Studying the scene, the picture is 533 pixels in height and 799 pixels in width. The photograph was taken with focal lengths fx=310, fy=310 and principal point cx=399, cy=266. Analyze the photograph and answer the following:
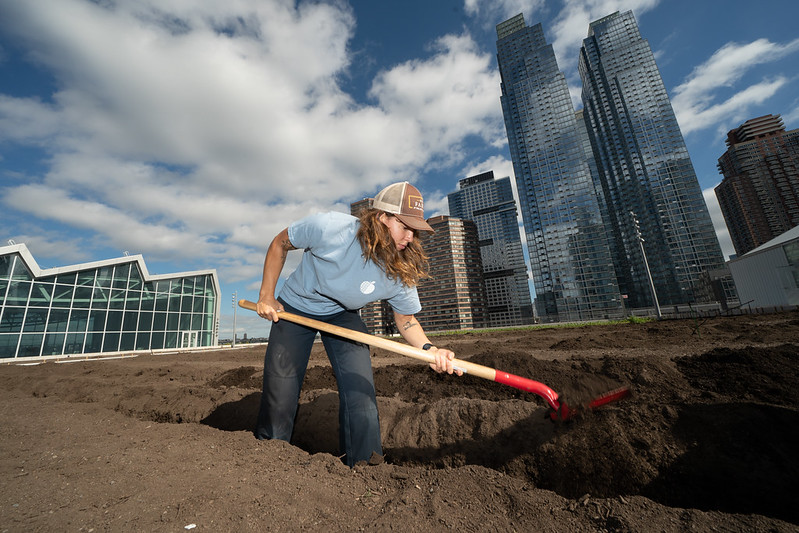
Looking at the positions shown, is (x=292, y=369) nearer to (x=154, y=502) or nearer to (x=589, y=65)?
(x=154, y=502)

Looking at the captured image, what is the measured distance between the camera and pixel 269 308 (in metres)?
2.59

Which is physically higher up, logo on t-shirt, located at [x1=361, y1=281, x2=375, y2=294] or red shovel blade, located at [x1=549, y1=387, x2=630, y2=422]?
logo on t-shirt, located at [x1=361, y1=281, x2=375, y2=294]

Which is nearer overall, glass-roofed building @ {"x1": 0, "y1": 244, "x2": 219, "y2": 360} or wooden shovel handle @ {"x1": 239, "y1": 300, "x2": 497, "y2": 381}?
wooden shovel handle @ {"x1": 239, "y1": 300, "x2": 497, "y2": 381}

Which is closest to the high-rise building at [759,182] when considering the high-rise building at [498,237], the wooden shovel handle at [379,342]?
the high-rise building at [498,237]

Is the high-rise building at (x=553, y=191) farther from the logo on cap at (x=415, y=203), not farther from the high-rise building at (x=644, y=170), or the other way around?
the logo on cap at (x=415, y=203)

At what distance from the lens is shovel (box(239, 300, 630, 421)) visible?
243cm

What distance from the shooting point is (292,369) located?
2.58m

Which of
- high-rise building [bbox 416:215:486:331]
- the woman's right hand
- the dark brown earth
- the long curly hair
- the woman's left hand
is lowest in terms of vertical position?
the dark brown earth

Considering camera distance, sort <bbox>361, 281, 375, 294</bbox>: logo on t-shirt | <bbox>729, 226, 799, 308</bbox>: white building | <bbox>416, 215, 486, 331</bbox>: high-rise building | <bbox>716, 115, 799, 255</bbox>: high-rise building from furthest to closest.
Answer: <bbox>416, 215, 486, 331</bbox>: high-rise building < <bbox>716, 115, 799, 255</bbox>: high-rise building < <bbox>729, 226, 799, 308</bbox>: white building < <bbox>361, 281, 375, 294</bbox>: logo on t-shirt

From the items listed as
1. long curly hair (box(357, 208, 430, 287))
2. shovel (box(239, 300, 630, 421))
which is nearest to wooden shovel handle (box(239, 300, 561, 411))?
shovel (box(239, 300, 630, 421))

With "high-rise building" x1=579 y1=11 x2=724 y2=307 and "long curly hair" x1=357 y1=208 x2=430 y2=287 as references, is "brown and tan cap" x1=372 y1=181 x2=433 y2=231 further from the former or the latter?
"high-rise building" x1=579 y1=11 x2=724 y2=307

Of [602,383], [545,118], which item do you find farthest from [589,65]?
[602,383]

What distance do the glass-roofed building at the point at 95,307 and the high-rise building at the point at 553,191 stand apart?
52873 millimetres

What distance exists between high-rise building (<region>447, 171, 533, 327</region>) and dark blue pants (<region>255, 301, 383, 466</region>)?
6223 inches
